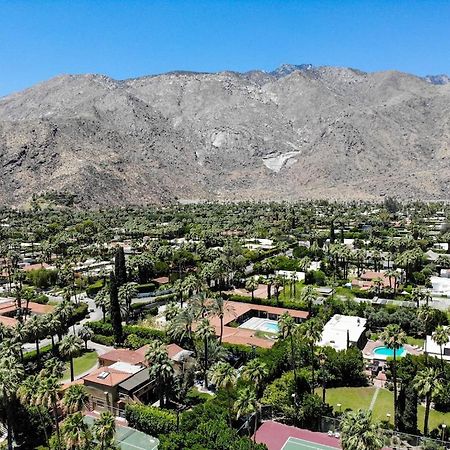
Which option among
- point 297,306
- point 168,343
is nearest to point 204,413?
point 168,343

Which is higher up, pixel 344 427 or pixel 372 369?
pixel 344 427

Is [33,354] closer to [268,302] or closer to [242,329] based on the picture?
[242,329]

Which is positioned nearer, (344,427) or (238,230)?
(344,427)

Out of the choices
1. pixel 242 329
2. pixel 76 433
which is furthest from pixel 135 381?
pixel 242 329

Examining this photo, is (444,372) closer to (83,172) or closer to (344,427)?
(344,427)

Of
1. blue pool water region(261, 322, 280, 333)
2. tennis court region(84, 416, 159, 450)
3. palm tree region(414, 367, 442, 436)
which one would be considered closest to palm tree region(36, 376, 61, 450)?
tennis court region(84, 416, 159, 450)

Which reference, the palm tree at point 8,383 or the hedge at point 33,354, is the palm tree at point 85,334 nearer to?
the hedge at point 33,354

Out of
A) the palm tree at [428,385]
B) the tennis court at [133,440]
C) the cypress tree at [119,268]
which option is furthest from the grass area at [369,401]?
the cypress tree at [119,268]
